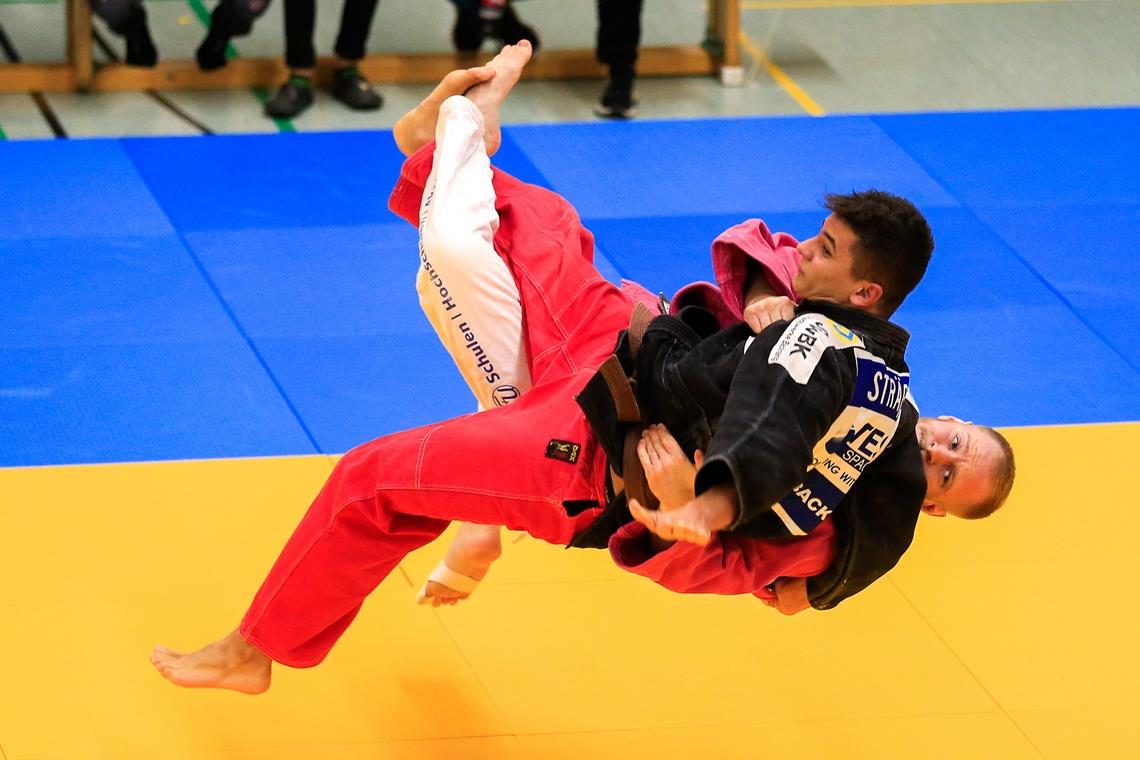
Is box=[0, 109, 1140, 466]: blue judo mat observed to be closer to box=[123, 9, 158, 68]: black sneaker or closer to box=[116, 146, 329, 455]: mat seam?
box=[116, 146, 329, 455]: mat seam

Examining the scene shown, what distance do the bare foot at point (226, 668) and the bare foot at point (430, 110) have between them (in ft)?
4.53

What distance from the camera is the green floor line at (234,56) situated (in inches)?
309

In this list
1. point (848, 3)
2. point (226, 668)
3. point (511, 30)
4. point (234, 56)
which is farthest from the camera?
point (848, 3)

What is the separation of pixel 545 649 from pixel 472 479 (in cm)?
103

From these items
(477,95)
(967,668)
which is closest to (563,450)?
(477,95)

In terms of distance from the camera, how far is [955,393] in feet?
18.9

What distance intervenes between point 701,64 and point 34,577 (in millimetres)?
5493

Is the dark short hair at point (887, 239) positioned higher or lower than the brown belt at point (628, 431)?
higher

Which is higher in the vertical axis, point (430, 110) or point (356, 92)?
point (430, 110)

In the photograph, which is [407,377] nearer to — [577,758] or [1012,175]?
[577,758]

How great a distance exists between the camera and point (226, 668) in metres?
3.74

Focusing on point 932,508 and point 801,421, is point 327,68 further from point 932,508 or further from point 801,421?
point 801,421

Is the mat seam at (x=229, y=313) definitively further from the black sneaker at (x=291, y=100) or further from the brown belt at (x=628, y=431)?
the brown belt at (x=628, y=431)

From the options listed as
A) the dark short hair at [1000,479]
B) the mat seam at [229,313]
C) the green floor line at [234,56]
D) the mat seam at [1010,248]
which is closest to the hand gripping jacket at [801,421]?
the dark short hair at [1000,479]
